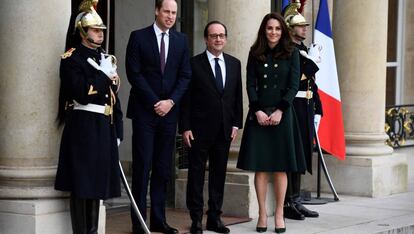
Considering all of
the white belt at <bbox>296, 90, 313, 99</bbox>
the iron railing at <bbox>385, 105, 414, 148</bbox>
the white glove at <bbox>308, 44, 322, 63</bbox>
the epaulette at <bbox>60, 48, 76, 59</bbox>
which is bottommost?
the iron railing at <bbox>385, 105, 414, 148</bbox>

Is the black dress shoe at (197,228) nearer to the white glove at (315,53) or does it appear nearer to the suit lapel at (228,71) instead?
the suit lapel at (228,71)

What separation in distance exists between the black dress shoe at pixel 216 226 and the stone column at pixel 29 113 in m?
1.68

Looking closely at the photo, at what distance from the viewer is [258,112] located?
31.2ft

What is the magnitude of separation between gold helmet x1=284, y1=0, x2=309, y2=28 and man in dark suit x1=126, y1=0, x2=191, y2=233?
5.37 feet

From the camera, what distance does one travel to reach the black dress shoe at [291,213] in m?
10.5

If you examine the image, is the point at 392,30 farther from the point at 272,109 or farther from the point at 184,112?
the point at 184,112

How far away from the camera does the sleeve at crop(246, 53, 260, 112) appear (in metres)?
9.57

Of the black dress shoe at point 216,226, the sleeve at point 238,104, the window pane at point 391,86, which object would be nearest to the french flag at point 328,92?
the sleeve at point 238,104

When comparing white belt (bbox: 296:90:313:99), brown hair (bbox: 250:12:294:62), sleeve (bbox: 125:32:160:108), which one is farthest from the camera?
white belt (bbox: 296:90:313:99)

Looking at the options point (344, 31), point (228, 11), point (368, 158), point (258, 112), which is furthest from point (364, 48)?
point (258, 112)

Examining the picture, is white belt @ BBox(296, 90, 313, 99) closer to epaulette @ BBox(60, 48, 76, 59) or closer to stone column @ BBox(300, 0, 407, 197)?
stone column @ BBox(300, 0, 407, 197)

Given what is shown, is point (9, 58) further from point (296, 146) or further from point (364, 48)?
point (364, 48)

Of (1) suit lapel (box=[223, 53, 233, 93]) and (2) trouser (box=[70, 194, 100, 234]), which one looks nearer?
(2) trouser (box=[70, 194, 100, 234])

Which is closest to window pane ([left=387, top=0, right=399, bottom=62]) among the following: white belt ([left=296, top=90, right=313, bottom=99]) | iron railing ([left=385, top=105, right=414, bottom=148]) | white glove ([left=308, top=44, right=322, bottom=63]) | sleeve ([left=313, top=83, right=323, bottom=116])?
iron railing ([left=385, top=105, right=414, bottom=148])
